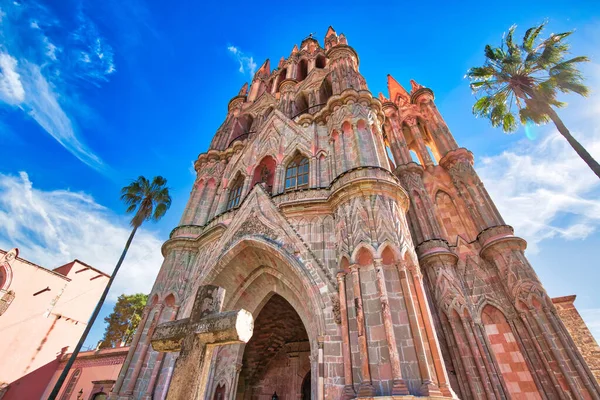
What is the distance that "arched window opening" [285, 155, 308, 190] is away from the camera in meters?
13.6

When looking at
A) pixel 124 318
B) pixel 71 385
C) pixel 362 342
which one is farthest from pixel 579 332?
pixel 124 318

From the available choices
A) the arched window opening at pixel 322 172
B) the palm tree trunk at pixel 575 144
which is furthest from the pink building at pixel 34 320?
the palm tree trunk at pixel 575 144

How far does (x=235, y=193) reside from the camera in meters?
16.1

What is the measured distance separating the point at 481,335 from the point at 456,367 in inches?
56.1

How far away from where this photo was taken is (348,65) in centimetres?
1689

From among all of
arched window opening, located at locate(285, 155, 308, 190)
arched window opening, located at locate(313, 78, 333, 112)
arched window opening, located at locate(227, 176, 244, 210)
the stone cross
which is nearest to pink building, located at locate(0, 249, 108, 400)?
arched window opening, located at locate(227, 176, 244, 210)

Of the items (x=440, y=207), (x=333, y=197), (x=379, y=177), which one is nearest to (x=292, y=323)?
(x=333, y=197)

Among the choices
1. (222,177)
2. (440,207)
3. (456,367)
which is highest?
(222,177)

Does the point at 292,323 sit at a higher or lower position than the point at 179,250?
lower

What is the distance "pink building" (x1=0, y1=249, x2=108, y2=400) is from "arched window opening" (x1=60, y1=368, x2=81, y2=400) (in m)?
3.45

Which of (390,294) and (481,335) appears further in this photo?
(481,335)

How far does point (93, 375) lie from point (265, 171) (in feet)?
69.0

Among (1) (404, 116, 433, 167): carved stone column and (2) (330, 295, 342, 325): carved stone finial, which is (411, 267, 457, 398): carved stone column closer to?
(2) (330, 295, 342, 325): carved stone finial

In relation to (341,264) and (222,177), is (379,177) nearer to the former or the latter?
(341,264)
